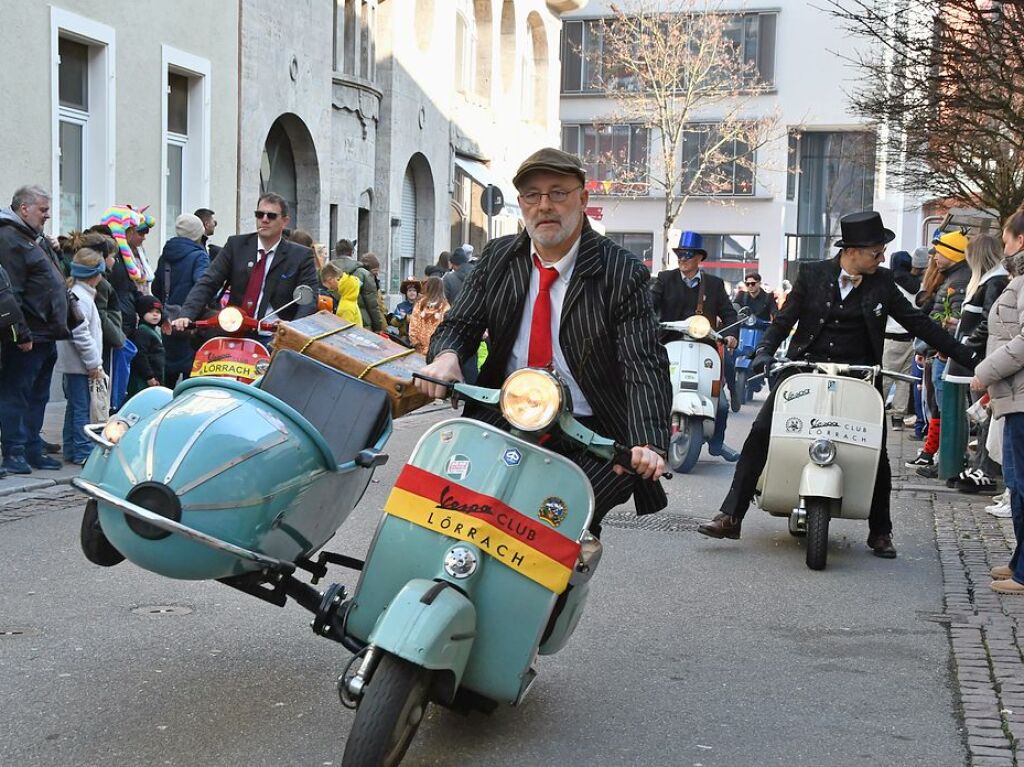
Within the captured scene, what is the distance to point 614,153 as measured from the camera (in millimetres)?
57656

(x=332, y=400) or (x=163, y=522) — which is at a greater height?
(x=332, y=400)

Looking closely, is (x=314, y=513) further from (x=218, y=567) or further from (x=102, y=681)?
(x=102, y=681)

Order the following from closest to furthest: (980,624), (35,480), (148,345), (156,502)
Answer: (156,502) < (980,624) < (35,480) < (148,345)

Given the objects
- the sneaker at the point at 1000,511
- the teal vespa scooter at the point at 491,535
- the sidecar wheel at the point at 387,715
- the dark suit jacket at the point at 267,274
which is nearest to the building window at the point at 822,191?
the sneaker at the point at 1000,511

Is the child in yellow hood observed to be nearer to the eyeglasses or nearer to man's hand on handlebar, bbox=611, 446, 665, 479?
the eyeglasses

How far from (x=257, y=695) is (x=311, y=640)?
0.80 meters

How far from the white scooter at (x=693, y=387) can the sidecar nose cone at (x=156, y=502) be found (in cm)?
819

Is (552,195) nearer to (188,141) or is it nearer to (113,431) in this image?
(113,431)

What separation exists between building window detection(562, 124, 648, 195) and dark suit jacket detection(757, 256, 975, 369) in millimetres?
46988

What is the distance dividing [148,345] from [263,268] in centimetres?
420

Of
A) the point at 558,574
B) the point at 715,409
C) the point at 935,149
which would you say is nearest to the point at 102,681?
the point at 558,574

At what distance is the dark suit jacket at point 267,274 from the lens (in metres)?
8.97

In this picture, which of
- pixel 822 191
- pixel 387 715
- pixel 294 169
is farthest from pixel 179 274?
pixel 822 191

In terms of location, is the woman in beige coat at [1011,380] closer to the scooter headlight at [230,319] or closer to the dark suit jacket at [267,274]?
the scooter headlight at [230,319]
